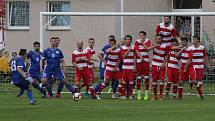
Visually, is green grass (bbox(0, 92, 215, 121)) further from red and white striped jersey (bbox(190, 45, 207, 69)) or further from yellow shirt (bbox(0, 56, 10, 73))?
yellow shirt (bbox(0, 56, 10, 73))

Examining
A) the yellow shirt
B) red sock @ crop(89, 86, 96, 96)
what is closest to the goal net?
red sock @ crop(89, 86, 96, 96)

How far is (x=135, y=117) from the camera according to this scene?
19000 mm

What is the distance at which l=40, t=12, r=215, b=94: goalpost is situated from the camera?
29.3 meters

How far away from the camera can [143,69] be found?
2628cm

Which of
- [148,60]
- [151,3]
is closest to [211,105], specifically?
[148,60]

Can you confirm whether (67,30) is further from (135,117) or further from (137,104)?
(135,117)

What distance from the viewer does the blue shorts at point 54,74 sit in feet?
87.8

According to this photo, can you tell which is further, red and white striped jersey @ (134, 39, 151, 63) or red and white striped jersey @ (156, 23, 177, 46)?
red and white striped jersey @ (134, 39, 151, 63)

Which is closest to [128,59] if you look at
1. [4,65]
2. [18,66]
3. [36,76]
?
[36,76]

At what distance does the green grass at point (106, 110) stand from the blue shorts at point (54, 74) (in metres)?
1.04

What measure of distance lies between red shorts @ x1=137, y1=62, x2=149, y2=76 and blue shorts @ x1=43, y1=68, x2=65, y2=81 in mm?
2580

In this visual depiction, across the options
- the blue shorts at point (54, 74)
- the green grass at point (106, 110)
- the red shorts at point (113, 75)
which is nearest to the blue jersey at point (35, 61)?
the blue shorts at point (54, 74)

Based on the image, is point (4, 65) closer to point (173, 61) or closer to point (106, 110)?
point (173, 61)

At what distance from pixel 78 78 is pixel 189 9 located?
49.0ft
